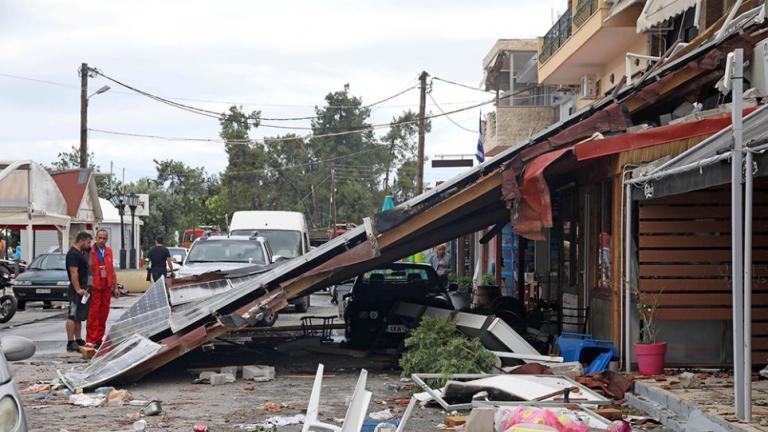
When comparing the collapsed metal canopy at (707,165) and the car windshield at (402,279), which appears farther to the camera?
the car windshield at (402,279)

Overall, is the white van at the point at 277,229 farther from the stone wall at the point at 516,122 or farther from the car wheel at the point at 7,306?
the stone wall at the point at 516,122

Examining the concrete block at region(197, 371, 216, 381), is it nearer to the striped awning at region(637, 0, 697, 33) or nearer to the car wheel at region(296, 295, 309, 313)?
the striped awning at region(637, 0, 697, 33)

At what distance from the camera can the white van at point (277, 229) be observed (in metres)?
27.4

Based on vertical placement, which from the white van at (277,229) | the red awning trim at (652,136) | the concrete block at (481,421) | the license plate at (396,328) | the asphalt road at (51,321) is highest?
the red awning trim at (652,136)

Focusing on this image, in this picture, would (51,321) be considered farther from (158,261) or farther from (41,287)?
(41,287)

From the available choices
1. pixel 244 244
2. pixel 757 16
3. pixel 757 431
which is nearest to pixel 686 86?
pixel 757 16

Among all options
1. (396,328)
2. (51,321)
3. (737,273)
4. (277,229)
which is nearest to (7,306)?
(51,321)

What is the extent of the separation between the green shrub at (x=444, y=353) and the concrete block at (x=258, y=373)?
1.74m

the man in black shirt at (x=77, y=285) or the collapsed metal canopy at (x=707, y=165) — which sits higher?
the collapsed metal canopy at (x=707, y=165)

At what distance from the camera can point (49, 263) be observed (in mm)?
27859

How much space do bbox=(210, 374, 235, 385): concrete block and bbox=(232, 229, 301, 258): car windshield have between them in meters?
14.4

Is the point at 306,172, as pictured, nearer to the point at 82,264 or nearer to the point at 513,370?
the point at 82,264

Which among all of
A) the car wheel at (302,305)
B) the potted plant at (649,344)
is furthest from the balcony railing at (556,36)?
the potted plant at (649,344)

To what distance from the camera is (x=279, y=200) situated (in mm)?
78000
